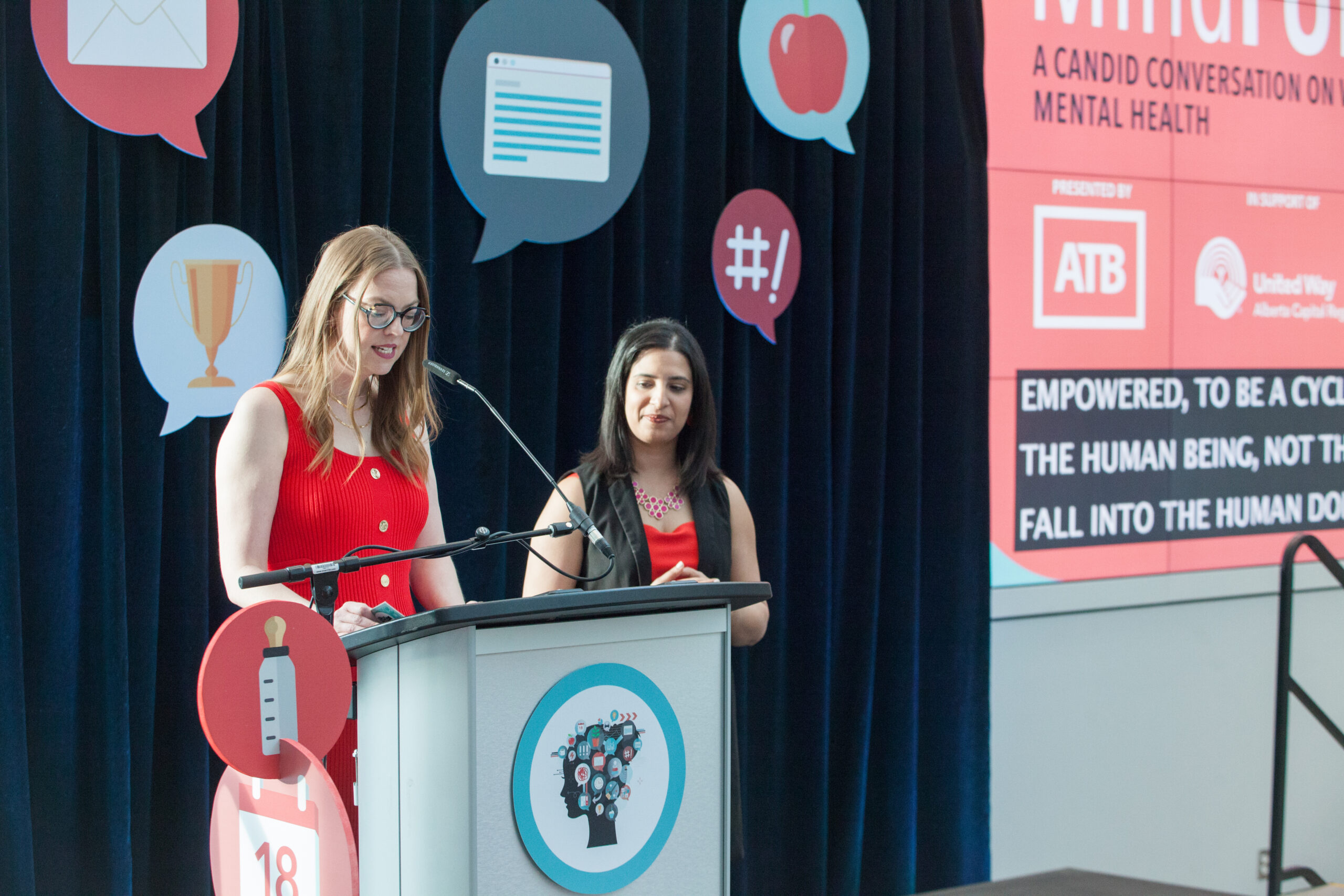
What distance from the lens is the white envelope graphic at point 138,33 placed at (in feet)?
7.03

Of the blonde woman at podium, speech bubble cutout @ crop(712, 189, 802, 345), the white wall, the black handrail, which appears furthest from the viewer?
the white wall

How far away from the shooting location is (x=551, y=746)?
1133mm

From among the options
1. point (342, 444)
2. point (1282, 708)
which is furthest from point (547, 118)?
point (1282, 708)

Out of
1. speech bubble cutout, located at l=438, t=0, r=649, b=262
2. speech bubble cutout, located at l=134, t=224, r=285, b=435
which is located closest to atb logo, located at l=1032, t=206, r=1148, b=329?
speech bubble cutout, located at l=438, t=0, r=649, b=262

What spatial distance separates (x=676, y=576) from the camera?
1.91m

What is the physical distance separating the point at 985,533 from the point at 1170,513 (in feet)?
2.45

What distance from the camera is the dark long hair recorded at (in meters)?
2.17

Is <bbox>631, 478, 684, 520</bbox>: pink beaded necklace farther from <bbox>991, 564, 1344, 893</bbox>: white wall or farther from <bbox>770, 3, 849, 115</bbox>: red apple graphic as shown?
<bbox>991, 564, 1344, 893</bbox>: white wall

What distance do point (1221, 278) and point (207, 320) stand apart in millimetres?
2950

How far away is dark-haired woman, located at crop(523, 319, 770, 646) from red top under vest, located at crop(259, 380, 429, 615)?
1.31ft

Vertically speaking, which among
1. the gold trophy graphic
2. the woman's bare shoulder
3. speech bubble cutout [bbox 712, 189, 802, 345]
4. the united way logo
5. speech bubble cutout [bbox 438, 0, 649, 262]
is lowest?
the united way logo

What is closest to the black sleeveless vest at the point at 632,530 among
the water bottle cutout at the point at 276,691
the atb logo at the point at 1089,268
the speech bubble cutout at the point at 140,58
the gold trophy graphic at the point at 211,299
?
the gold trophy graphic at the point at 211,299

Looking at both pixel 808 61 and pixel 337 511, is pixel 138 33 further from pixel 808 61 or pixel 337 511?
pixel 808 61

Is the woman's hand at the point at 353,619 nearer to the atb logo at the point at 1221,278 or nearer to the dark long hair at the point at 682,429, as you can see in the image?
the dark long hair at the point at 682,429
